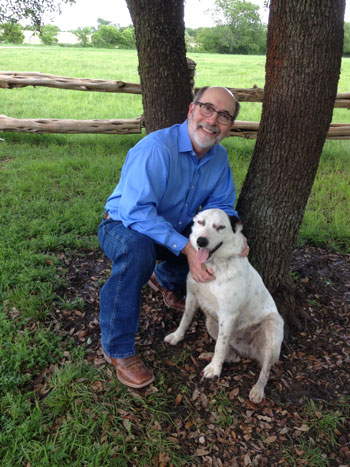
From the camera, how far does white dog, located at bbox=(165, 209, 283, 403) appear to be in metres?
2.58

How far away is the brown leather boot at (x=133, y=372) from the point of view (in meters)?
2.63

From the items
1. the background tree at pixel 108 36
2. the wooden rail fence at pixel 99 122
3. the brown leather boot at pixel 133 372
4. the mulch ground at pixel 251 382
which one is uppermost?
the background tree at pixel 108 36

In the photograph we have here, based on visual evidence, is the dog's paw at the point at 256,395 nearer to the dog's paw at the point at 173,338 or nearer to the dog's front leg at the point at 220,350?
the dog's front leg at the point at 220,350

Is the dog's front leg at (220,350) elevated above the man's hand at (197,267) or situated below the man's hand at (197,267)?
below

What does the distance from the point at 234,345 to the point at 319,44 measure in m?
2.33

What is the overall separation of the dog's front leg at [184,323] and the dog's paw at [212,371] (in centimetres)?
39

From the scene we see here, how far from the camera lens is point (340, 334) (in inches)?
127

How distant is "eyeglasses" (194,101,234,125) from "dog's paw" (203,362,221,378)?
1.88 m

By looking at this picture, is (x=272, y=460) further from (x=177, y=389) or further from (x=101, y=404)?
(x=101, y=404)

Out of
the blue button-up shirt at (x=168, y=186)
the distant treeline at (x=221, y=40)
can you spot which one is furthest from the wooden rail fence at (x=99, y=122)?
the distant treeline at (x=221, y=40)

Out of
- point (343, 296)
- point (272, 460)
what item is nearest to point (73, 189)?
point (343, 296)

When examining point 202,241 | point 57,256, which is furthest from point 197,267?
point 57,256

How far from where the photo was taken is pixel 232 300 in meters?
2.68

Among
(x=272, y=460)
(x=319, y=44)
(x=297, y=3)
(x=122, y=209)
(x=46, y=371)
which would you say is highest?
(x=297, y=3)
